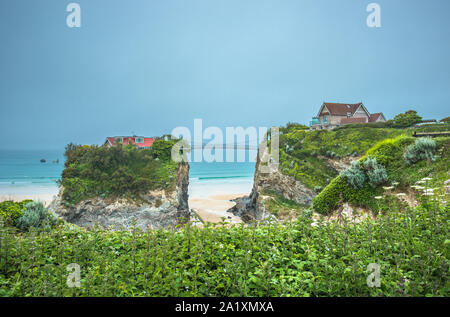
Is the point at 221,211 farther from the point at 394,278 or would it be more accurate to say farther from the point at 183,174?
the point at 394,278

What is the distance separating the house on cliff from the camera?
44.9 meters

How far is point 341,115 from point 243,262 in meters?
48.7

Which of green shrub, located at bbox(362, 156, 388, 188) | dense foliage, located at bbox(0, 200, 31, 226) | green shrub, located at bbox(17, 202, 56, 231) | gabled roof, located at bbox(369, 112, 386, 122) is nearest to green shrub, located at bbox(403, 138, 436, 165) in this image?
green shrub, located at bbox(362, 156, 388, 188)

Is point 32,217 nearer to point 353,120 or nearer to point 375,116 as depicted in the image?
point 353,120

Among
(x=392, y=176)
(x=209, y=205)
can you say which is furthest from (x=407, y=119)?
(x=209, y=205)

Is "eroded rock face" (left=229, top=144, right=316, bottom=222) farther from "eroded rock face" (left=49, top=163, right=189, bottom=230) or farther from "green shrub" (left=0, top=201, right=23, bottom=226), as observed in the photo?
"green shrub" (left=0, top=201, right=23, bottom=226)

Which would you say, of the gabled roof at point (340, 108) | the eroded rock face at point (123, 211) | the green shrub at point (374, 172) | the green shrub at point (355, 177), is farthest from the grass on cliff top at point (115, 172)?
the gabled roof at point (340, 108)

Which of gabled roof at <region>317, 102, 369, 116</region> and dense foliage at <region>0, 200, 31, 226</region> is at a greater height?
gabled roof at <region>317, 102, 369, 116</region>

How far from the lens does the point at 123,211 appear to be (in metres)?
24.8

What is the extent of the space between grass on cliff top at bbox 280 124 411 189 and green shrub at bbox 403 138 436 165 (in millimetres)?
17187

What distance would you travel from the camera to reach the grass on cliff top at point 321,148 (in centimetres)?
2983

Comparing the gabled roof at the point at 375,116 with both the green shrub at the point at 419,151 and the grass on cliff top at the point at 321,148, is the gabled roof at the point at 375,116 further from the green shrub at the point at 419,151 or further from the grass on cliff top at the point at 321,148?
the green shrub at the point at 419,151

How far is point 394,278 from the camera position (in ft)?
10.5
